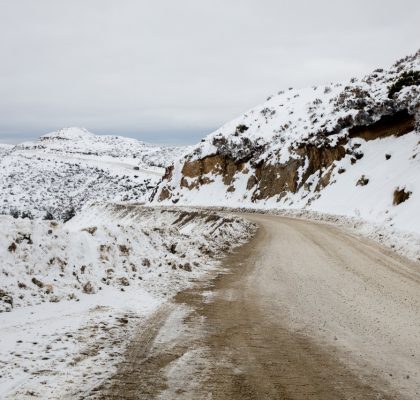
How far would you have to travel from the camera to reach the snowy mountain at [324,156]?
26.2 metres

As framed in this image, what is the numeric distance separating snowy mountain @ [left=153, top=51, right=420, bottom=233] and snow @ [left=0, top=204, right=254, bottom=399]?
11.8 m

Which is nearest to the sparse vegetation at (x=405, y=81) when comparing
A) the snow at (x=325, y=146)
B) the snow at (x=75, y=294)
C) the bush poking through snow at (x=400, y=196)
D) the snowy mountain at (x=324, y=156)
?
the snowy mountain at (x=324, y=156)

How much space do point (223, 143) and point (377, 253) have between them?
4265cm

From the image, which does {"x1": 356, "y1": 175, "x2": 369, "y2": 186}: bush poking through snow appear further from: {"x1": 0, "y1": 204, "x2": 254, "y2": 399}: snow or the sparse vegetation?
{"x1": 0, "y1": 204, "x2": 254, "y2": 399}: snow

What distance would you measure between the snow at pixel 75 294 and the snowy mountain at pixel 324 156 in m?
11.8

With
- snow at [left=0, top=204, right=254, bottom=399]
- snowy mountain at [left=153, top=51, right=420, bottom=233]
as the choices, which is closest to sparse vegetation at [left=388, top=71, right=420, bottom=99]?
snowy mountain at [left=153, top=51, right=420, bottom=233]

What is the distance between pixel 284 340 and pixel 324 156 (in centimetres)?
3420

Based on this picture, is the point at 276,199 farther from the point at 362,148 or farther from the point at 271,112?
the point at 271,112

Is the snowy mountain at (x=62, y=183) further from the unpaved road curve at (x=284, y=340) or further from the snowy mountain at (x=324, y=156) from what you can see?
the unpaved road curve at (x=284, y=340)

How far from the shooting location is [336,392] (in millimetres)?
3926

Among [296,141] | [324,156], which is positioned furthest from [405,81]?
[296,141]

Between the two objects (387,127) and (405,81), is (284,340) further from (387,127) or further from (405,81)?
(405,81)

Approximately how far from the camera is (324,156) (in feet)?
124

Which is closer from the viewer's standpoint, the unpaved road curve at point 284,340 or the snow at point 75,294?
the unpaved road curve at point 284,340
